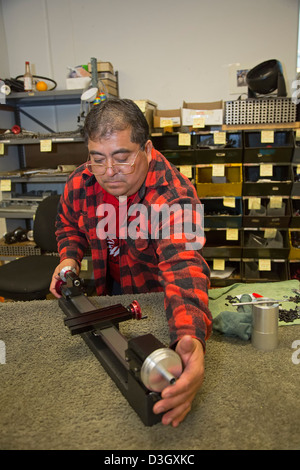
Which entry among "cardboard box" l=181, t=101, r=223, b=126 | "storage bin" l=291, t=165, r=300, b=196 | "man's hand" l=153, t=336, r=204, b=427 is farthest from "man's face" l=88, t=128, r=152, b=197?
"storage bin" l=291, t=165, r=300, b=196

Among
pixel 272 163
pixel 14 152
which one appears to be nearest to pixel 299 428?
pixel 272 163

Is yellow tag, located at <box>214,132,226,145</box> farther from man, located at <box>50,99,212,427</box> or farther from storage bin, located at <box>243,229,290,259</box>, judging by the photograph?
man, located at <box>50,99,212,427</box>

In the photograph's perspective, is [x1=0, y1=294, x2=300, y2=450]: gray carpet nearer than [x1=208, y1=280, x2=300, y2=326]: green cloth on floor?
Yes

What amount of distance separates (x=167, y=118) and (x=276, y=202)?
4.01 ft

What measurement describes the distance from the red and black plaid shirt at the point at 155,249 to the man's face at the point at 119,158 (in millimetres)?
79

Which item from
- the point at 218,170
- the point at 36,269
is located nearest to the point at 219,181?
the point at 218,170

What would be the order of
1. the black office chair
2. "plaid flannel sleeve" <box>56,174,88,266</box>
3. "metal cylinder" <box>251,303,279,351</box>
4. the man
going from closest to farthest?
the man, "metal cylinder" <box>251,303,279,351</box>, "plaid flannel sleeve" <box>56,174,88,266</box>, the black office chair

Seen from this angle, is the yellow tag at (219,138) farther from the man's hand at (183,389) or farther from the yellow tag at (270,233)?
the man's hand at (183,389)

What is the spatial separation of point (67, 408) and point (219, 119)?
107 inches

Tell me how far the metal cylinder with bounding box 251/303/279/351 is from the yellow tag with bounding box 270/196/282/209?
215 cm

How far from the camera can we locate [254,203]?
3.00 m

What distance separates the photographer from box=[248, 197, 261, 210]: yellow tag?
2.99 metres

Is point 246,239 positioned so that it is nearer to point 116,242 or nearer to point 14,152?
point 116,242

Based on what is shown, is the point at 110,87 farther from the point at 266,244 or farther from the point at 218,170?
the point at 266,244
